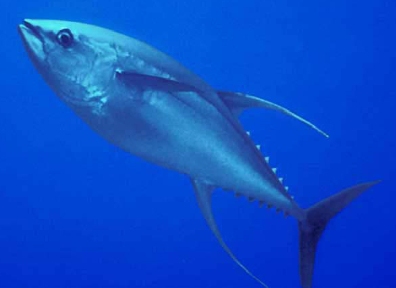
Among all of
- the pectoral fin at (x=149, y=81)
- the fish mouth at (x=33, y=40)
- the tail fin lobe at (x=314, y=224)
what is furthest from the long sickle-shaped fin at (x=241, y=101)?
the fish mouth at (x=33, y=40)

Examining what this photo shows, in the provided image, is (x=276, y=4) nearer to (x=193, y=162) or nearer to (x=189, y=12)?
(x=189, y=12)

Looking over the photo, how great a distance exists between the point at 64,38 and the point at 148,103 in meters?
0.28

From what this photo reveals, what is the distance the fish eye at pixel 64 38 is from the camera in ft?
4.46

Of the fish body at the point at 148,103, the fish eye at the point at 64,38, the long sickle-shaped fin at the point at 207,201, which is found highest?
the fish eye at the point at 64,38

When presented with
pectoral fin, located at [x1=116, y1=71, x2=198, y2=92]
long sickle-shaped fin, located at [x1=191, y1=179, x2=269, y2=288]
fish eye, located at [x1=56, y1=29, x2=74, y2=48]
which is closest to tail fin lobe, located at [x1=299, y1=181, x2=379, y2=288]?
long sickle-shaped fin, located at [x1=191, y1=179, x2=269, y2=288]

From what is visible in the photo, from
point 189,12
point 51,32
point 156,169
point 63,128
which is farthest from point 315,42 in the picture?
point 51,32

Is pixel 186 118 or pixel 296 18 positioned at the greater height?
pixel 296 18

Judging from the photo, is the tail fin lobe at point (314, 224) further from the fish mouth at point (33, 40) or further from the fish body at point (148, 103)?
the fish mouth at point (33, 40)

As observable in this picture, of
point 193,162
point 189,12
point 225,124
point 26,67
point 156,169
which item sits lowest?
point 193,162

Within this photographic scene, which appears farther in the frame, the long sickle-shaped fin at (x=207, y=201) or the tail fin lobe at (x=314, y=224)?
the tail fin lobe at (x=314, y=224)

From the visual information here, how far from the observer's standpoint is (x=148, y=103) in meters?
1.39

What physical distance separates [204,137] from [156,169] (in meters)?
2.25

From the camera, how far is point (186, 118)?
1432 mm

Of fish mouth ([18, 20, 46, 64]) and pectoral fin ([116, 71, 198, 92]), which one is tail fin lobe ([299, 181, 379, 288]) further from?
fish mouth ([18, 20, 46, 64])
